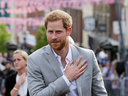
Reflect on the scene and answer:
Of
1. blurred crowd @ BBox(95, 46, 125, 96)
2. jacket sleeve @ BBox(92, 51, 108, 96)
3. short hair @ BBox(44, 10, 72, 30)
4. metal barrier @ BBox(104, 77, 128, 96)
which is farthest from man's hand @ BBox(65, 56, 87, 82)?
metal barrier @ BBox(104, 77, 128, 96)

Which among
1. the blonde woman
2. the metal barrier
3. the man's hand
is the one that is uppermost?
the man's hand

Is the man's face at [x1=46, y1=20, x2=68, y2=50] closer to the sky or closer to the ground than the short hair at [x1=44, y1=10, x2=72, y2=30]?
closer to the ground

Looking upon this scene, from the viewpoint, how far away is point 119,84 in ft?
35.2

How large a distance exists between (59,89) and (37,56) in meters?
0.30

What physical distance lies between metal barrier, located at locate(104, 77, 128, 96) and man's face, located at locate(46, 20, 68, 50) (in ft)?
27.2

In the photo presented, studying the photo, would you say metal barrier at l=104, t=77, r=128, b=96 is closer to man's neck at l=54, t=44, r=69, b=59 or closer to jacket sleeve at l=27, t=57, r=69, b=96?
man's neck at l=54, t=44, r=69, b=59

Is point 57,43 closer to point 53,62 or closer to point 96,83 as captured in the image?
point 53,62

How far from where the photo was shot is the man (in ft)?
7.82

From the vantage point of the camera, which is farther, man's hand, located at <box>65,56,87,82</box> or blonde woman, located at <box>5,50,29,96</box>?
blonde woman, located at <box>5,50,29,96</box>

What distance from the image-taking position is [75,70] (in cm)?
248

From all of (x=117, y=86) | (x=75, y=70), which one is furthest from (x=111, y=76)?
(x=75, y=70)

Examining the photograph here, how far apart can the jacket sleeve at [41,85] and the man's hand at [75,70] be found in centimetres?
8

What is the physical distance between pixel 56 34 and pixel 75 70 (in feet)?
1.00

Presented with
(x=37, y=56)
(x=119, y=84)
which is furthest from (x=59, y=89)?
(x=119, y=84)
